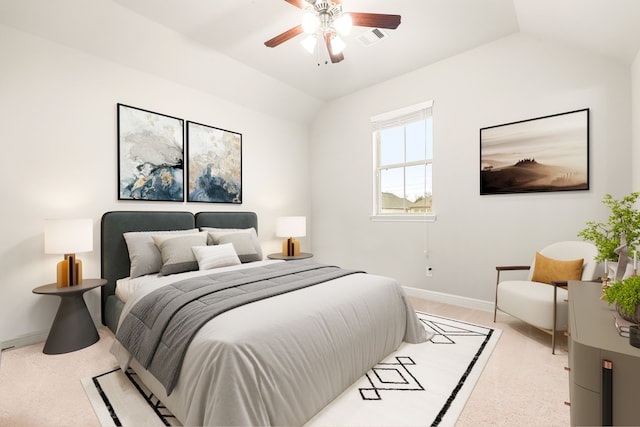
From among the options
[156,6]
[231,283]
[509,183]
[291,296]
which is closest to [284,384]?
[291,296]

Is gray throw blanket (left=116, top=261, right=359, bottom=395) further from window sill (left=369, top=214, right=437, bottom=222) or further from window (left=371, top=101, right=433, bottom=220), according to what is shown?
window (left=371, top=101, right=433, bottom=220)

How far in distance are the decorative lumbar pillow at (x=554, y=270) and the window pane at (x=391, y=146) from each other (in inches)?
82.8

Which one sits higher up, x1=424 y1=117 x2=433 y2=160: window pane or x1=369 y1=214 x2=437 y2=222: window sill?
x1=424 y1=117 x2=433 y2=160: window pane

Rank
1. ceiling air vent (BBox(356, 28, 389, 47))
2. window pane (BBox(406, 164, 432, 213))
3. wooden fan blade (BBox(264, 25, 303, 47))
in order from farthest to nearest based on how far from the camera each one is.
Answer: window pane (BBox(406, 164, 432, 213)), ceiling air vent (BBox(356, 28, 389, 47)), wooden fan blade (BBox(264, 25, 303, 47))

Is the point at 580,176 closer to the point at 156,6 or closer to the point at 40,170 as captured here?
the point at 156,6

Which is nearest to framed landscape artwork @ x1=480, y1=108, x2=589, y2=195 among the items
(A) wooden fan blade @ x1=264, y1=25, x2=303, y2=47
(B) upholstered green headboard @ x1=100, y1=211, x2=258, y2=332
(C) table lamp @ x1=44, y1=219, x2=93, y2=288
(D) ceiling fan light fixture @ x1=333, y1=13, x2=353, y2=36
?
(D) ceiling fan light fixture @ x1=333, y1=13, x2=353, y2=36

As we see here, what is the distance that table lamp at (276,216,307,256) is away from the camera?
14.0 feet

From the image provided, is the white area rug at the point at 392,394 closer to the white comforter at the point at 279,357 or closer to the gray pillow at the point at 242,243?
the white comforter at the point at 279,357

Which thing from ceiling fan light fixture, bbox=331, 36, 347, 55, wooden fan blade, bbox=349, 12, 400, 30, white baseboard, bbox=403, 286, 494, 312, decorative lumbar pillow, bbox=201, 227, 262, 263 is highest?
wooden fan blade, bbox=349, 12, 400, 30

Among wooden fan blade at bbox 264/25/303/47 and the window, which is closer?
wooden fan blade at bbox 264/25/303/47

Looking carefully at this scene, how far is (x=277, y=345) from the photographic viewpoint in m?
1.51

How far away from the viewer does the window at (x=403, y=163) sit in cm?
396

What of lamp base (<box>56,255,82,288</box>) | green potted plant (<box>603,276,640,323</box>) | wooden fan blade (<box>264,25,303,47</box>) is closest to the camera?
green potted plant (<box>603,276,640,323</box>)

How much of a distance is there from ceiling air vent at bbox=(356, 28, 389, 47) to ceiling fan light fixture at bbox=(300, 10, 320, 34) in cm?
113
